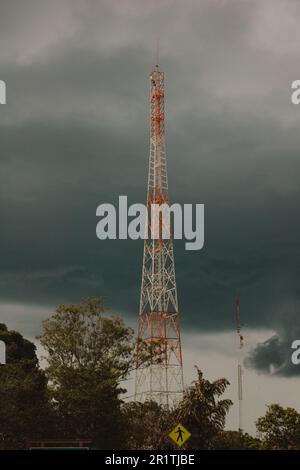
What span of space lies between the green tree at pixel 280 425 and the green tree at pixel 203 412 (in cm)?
2968

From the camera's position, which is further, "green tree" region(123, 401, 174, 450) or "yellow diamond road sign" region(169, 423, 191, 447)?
"green tree" region(123, 401, 174, 450)

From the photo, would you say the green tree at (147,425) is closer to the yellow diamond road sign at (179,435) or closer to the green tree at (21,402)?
the yellow diamond road sign at (179,435)

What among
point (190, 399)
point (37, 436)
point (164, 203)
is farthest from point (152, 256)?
point (190, 399)

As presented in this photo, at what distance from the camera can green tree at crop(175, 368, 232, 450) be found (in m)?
58.3

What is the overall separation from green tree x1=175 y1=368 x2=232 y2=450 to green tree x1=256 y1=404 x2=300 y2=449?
29682 mm

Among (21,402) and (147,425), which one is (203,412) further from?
(21,402)

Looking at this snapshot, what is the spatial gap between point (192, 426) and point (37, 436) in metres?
22.5

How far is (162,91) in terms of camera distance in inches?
3410

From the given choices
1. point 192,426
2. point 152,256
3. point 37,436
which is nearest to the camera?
point 192,426

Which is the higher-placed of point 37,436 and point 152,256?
point 152,256

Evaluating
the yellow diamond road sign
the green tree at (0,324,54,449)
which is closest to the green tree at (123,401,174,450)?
the yellow diamond road sign

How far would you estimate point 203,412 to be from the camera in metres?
58.4

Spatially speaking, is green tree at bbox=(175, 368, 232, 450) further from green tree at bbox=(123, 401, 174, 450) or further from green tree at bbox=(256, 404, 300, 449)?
green tree at bbox=(256, 404, 300, 449)
